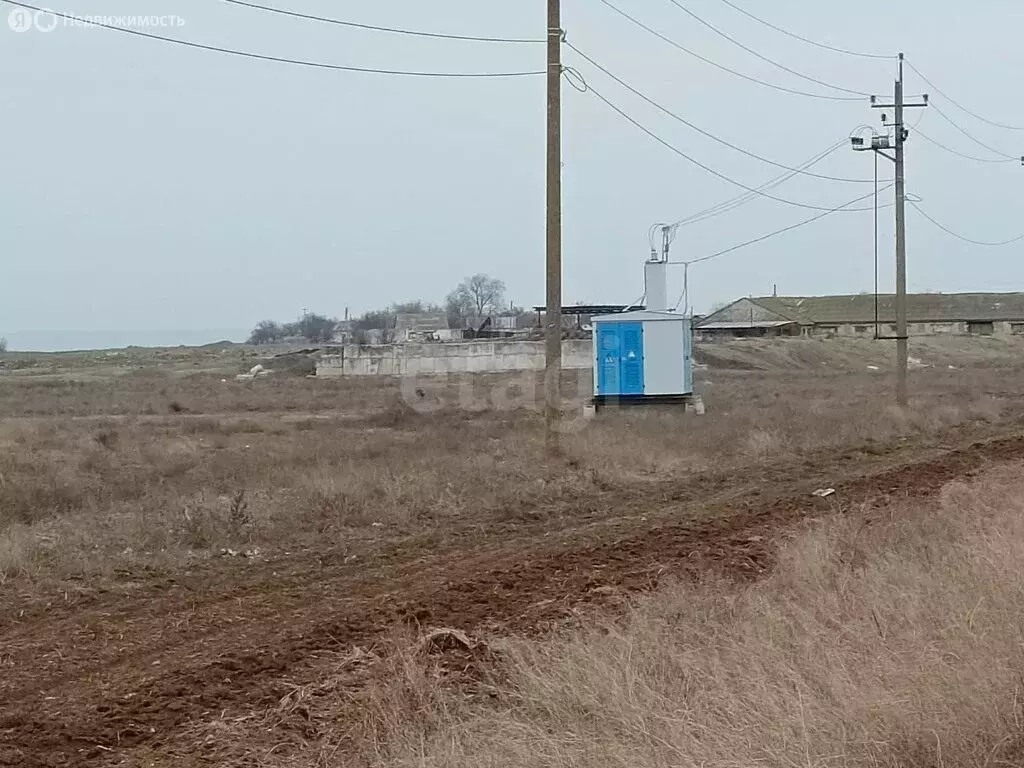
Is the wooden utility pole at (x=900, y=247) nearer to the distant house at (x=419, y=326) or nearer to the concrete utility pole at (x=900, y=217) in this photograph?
the concrete utility pole at (x=900, y=217)

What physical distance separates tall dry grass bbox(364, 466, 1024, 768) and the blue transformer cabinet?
62.3ft

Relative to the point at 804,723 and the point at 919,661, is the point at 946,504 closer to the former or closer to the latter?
the point at 919,661

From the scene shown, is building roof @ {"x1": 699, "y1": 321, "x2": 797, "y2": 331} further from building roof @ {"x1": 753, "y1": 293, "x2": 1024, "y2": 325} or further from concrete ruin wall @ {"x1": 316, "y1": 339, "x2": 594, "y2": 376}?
concrete ruin wall @ {"x1": 316, "y1": 339, "x2": 594, "y2": 376}

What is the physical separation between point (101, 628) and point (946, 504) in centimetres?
831

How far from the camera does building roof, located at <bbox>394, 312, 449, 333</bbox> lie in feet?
291

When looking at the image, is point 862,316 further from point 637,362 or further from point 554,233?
point 554,233

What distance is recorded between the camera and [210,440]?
23.7m

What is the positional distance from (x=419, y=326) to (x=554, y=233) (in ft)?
248

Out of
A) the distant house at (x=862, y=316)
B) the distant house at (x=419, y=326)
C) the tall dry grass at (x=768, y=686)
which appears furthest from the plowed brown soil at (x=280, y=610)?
the distant house at (x=862, y=316)

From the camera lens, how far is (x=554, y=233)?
16.2 meters

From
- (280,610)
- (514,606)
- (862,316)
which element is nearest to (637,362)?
(514,606)

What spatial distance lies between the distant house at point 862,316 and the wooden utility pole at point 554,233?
244ft

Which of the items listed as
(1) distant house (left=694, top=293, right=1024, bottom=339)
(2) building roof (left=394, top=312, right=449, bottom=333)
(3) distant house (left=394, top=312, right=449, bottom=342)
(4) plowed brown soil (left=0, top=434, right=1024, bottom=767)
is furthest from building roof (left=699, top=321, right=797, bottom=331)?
(4) plowed brown soil (left=0, top=434, right=1024, bottom=767)

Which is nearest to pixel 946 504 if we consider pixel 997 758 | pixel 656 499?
pixel 656 499
